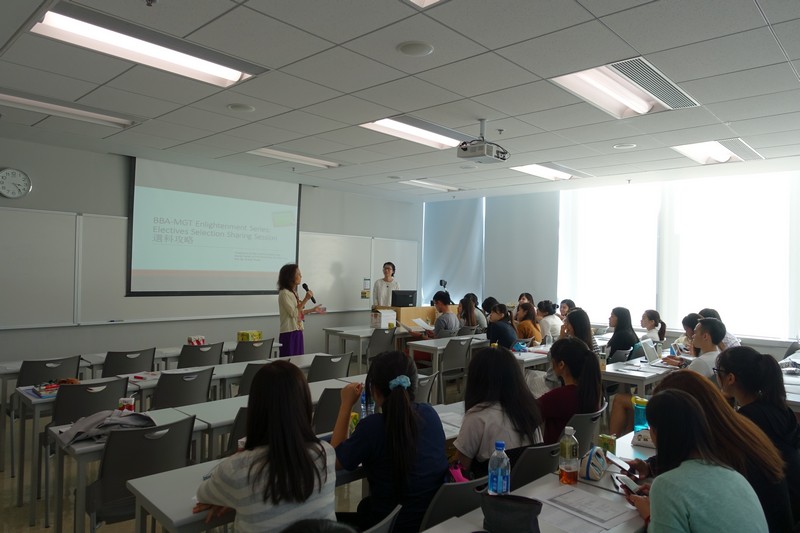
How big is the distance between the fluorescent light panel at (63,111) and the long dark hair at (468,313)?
4926mm

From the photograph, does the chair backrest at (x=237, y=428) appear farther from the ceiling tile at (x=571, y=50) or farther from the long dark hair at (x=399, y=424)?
the ceiling tile at (x=571, y=50)

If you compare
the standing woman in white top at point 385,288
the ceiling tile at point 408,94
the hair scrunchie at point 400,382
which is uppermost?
the ceiling tile at point 408,94

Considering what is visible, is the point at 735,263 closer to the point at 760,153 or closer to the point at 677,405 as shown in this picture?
the point at 760,153

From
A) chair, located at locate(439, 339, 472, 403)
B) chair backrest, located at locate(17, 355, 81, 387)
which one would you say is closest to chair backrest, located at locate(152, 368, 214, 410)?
chair backrest, located at locate(17, 355, 81, 387)

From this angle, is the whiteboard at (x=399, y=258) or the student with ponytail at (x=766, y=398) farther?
the whiteboard at (x=399, y=258)

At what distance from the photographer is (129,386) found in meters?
3.77

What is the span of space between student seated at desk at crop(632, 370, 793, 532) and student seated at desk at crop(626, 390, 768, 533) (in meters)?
0.01

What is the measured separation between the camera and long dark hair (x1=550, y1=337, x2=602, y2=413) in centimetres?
288

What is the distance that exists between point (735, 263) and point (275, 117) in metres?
6.86

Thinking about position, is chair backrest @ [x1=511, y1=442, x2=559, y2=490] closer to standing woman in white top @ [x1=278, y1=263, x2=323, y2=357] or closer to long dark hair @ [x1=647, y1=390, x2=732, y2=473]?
long dark hair @ [x1=647, y1=390, x2=732, y2=473]

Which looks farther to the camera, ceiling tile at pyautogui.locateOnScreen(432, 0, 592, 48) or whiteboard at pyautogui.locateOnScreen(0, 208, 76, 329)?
whiteboard at pyautogui.locateOnScreen(0, 208, 76, 329)

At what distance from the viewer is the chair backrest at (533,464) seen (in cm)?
223

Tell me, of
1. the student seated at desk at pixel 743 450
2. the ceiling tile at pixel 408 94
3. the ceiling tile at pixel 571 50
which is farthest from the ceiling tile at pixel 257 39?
the student seated at desk at pixel 743 450

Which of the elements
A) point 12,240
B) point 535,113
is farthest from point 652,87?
point 12,240
